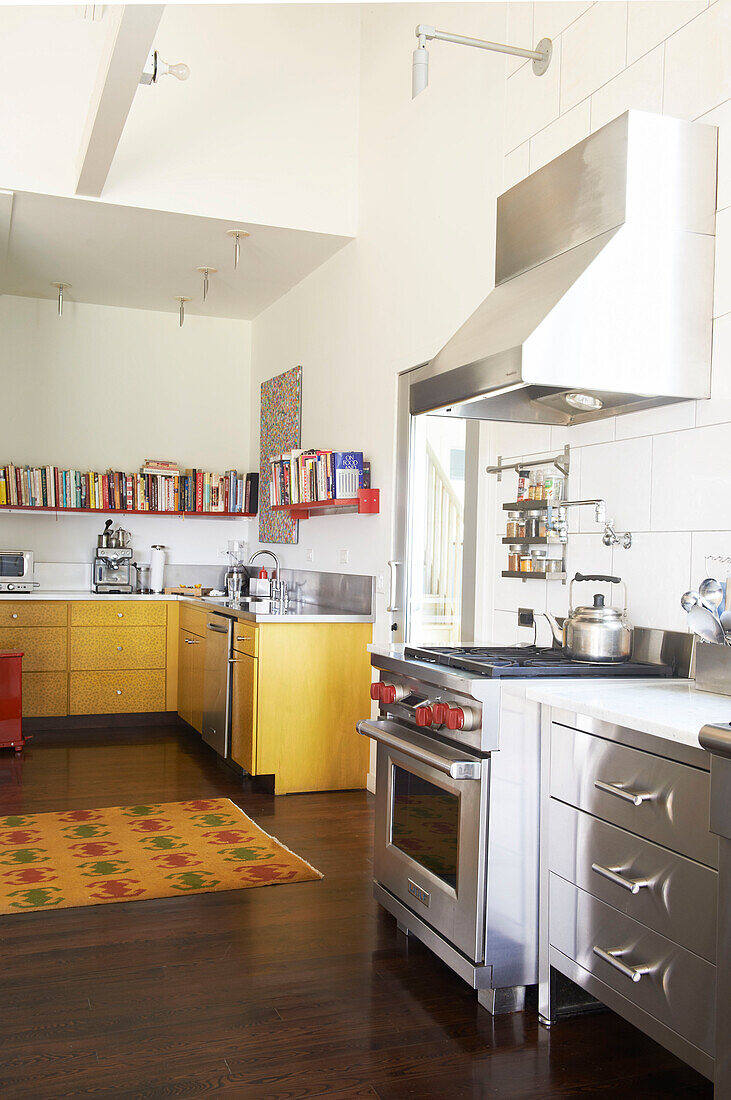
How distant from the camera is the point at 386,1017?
2.41 meters

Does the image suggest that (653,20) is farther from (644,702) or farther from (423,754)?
(423,754)

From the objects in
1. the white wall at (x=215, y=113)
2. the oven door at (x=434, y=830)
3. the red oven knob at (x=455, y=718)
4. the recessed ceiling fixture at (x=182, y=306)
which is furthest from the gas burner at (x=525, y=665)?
the recessed ceiling fixture at (x=182, y=306)

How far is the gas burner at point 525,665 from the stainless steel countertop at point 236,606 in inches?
69.9

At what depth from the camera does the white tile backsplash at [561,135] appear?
3154mm

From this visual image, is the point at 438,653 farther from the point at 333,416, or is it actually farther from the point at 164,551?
the point at 164,551

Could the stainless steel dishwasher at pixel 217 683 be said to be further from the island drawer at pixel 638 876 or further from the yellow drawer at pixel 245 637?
the island drawer at pixel 638 876

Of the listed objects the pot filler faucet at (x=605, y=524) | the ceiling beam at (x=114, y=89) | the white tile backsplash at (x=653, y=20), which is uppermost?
the ceiling beam at (x=114, y=89)

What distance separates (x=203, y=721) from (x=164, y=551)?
1782 millimetres

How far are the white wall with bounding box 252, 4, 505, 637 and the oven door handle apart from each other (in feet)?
Answer: 5.51

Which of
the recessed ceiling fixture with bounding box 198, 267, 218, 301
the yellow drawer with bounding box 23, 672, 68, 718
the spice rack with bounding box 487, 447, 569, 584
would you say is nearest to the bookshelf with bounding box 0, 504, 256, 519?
the yellow drawer with bounding box 23, 672, 68, 718

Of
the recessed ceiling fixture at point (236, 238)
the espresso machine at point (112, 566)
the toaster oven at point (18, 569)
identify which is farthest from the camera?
the espresso machine at point (112, 566)

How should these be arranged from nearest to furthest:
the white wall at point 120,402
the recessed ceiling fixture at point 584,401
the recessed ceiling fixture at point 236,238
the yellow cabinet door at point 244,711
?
the recessed ceiling fixture at point 584,401 → the yellow cabinet door at point 244,711 → the recessed ceiling fixture at point 236,238 → the white wall at point 120,402

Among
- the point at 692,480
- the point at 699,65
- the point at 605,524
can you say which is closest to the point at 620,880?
the point at 692,480

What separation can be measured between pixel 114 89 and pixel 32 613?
11.1 ft
